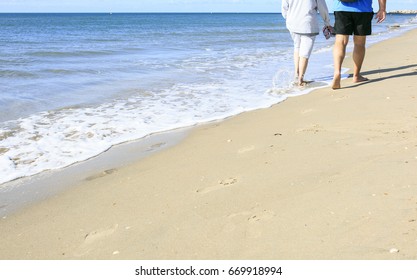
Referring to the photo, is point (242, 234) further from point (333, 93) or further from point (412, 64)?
point (412, 64)

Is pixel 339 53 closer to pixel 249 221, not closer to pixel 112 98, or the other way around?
pixel 112 98

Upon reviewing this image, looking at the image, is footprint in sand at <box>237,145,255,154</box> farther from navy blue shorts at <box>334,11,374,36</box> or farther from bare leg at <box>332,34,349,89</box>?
navy blue shorts at <box>334,11,374,36</box>

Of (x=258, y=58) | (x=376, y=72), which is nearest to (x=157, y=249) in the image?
(x=376, y=72)

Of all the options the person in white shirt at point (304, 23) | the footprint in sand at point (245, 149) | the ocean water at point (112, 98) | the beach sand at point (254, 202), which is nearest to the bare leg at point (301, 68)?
the person in white shirt at point (304, 23)

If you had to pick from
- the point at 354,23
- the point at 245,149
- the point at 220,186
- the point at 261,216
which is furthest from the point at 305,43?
the point at 261,216

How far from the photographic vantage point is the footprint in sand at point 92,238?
2.40 meters

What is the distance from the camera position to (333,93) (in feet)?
19.4

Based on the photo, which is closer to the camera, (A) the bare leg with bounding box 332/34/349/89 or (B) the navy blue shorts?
(B) the navy blue shorts

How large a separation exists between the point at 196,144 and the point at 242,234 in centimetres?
215

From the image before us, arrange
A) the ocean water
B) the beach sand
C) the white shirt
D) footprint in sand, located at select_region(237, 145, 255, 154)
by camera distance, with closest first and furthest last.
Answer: the beach sand, footprint in sand, located at select_region(237, 145, 255, 154), the ocean water, the white shirt

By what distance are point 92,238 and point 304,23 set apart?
5.48 metres

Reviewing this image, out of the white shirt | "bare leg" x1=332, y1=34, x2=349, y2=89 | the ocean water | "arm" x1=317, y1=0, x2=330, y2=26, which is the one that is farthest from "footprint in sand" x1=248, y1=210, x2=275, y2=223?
"arm" x1=317, y1=0, x2=330, y2=26

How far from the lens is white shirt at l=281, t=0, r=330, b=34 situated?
6.97 metres

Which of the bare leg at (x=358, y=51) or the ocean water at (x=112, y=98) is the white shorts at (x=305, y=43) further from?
the bare leg at (x=358, y=51)
